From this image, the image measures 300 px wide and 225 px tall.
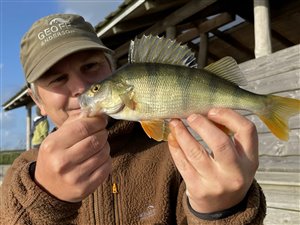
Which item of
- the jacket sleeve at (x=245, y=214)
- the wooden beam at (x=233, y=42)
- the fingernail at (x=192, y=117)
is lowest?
the wooden beam at (x=233, y=42)

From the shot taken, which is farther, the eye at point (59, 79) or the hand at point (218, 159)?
the eye at point (59, 79)

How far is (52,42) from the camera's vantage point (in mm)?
2107

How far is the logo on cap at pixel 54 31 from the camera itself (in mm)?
2125

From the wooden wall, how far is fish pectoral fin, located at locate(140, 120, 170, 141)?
2.38m

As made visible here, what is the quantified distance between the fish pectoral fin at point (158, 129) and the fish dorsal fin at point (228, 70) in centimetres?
27

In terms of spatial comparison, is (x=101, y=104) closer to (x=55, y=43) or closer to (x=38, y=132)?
(x=55, y=43)

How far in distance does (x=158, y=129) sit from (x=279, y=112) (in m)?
0.46

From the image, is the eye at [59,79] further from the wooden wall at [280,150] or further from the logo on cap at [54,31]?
the wooden wall at [280,150]

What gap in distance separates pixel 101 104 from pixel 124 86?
120 mm

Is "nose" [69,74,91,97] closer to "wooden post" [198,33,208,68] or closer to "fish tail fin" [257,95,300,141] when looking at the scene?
"fish tail fin" [257,95,300,141]

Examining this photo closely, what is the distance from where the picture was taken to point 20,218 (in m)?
1.60

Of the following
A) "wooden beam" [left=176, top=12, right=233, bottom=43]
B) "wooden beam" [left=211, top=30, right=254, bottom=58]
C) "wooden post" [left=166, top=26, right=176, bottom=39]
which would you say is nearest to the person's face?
"wooden post" [left=166, top=26, right=176, bottom=39]

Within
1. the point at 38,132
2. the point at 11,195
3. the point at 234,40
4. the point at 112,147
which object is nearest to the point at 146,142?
the point at 112,147

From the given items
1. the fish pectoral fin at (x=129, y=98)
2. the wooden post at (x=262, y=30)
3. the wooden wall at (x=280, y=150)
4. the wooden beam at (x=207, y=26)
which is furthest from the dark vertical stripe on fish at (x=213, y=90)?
the wooden beam at (x=207, y=26)
